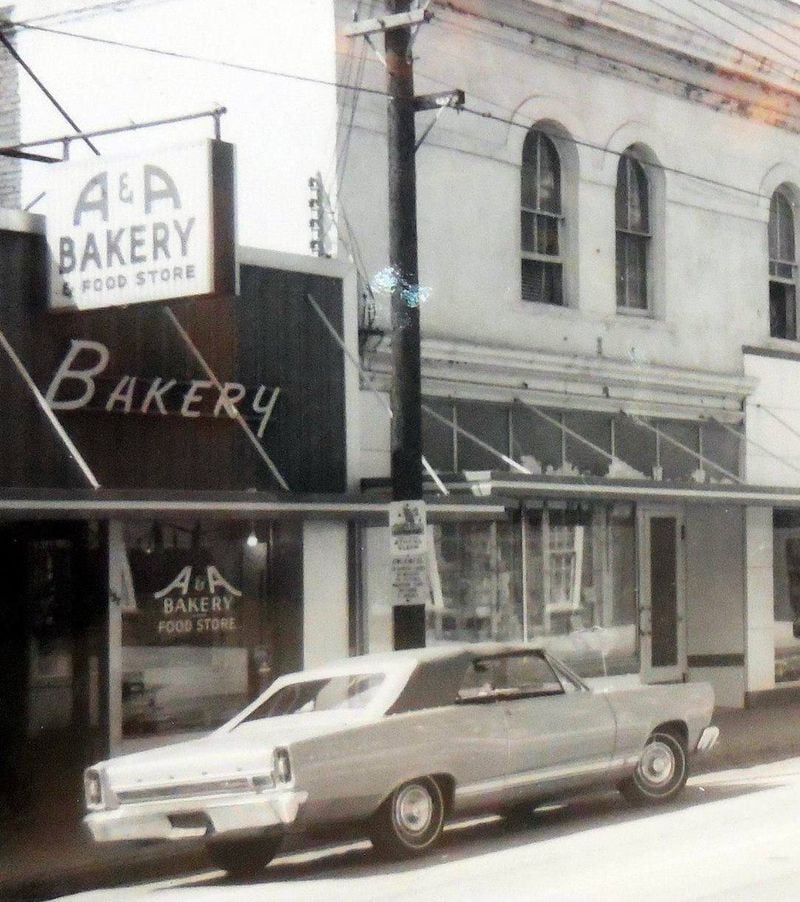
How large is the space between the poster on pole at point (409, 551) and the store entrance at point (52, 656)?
2.54 m

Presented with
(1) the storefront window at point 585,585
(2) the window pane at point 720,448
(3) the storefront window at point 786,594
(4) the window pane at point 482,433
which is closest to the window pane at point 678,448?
(2) the window pane at point 720,448

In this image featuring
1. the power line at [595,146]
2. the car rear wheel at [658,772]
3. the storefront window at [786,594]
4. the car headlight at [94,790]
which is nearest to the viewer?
the car headlight at [94,790]

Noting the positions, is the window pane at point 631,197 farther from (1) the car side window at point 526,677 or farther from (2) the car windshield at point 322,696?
(2) the car windshield at point 322,696

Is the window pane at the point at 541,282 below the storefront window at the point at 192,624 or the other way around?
the other way around

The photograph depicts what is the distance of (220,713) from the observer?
1586 centimetres

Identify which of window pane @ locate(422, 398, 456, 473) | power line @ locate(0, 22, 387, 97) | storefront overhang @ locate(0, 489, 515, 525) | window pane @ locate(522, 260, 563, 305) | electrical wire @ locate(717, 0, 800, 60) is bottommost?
storefront overhang @ locate(0, 489, 515, 525)

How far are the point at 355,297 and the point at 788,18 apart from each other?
943 centimetres

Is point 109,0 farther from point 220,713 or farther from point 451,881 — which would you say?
point 451,881

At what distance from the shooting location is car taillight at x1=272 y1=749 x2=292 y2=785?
10703 millimetres

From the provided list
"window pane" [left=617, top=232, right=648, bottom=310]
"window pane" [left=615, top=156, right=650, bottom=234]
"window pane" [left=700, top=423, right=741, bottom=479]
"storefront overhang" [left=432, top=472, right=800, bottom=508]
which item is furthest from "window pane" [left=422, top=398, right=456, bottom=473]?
"window pane" [left=700, top=423, right=741, bottom=479]

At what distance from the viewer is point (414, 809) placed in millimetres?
11453

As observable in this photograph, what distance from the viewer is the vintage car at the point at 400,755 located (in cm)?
1080

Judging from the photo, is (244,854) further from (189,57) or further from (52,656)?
(189,57)

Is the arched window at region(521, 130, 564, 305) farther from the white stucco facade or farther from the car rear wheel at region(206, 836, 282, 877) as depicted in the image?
the car rear wheel at region(206, 836, 282, 877)
